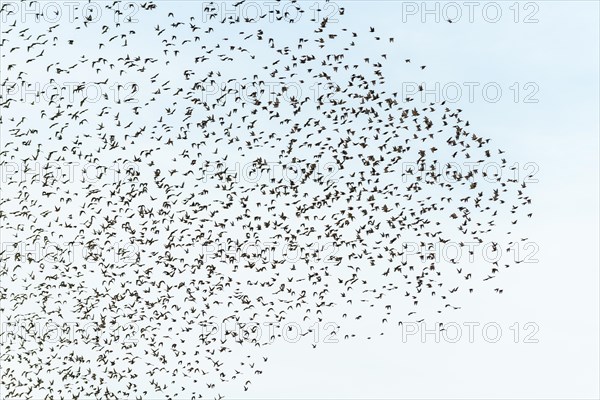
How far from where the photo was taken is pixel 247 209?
1528 inches

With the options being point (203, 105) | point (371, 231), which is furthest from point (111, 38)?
point (371, 231)

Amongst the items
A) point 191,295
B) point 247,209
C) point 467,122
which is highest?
point 467,122

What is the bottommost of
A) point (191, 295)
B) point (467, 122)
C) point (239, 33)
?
point (191, 295)

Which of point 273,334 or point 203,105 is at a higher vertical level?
point 203,105

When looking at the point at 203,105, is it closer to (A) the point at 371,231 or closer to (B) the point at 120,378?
(A) the point at 371,231

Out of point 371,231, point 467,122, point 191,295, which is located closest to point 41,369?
point 191,295

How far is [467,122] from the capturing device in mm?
38312

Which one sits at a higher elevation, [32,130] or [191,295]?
[32,130]

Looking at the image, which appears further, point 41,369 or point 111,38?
point 41,369

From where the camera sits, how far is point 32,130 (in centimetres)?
3859

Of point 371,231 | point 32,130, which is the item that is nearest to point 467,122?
point 371,231

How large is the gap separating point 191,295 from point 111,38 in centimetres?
825

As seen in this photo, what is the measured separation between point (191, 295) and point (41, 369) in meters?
5.58

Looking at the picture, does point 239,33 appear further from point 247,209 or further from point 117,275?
point 117,275
